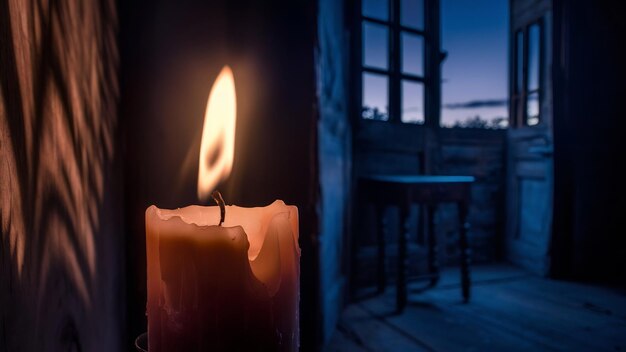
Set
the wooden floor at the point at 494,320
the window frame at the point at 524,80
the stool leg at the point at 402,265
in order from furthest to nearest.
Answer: the window frame at the point at 524,80 → the stool leg at the point at 402,265 → the wooden floor at the point at 494,320

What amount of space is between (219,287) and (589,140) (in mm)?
4247

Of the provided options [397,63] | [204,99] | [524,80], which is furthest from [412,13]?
[204,99]

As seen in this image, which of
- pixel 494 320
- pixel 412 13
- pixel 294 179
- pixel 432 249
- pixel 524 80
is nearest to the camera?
pixel 294 179

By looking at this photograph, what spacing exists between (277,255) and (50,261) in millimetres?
339

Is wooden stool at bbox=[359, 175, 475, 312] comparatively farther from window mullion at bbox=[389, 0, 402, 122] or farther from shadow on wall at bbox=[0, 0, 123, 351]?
shadow on wall at bbox=[0, 0, 123, 351]

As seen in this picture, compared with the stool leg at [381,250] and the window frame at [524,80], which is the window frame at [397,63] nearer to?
the stool leg at [381,250]

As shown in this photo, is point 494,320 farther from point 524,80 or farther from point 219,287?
point 219,287

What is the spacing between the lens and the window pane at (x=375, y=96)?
3486 mm

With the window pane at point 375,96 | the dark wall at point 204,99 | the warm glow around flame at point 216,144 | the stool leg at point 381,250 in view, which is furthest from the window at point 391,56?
the warm glow around flame at point 216,144

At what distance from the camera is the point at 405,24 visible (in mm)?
3695

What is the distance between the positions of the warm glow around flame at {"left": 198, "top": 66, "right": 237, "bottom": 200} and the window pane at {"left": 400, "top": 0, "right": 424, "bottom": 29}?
11.4 feet

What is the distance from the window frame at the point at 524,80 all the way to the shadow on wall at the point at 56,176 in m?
4.09

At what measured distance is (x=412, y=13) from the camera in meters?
3.74

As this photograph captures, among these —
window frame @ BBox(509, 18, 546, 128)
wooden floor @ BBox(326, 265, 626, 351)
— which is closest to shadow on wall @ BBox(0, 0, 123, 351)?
wooden floor @ BBox(326, 265, 626, 351)
